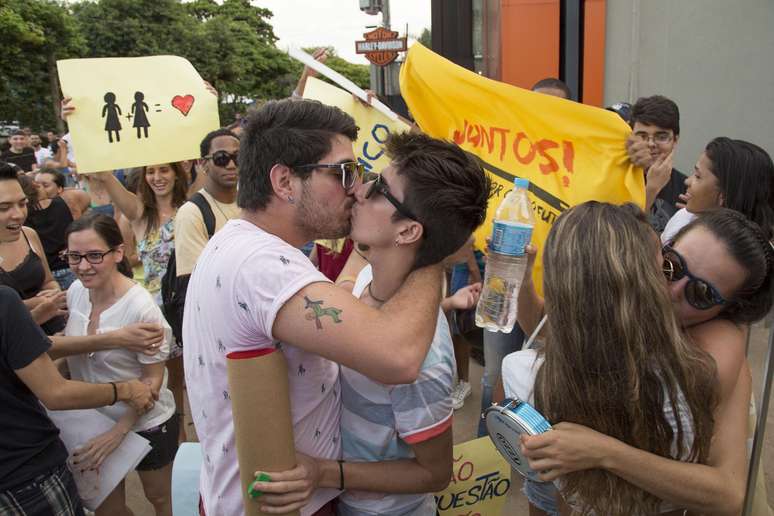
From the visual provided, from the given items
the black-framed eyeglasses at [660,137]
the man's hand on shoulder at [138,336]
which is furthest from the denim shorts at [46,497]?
the black-framed eyeglasses at [660,137]

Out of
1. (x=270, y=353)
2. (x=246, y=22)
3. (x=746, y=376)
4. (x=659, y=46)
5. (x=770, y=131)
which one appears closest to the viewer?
(x=270, y=353)

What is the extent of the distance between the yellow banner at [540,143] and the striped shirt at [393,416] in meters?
1.32

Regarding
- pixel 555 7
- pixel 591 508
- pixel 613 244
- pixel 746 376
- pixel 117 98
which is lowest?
pixel 591 508

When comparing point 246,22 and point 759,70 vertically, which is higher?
point 246,22

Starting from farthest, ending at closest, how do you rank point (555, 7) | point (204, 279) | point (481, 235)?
point (555, 7) < point (481, 235) < point (204, 279)

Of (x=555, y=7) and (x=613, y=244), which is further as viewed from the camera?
(x=555, y=7)

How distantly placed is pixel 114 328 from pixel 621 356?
2.35m

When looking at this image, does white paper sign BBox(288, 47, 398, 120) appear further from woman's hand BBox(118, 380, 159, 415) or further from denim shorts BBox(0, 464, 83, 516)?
denim shorts BBox(0, 464, 83, 516)

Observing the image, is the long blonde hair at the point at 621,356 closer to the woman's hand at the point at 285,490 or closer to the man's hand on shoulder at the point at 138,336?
the woman's hand at the point at 285,490

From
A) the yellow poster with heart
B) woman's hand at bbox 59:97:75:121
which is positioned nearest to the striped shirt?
the yellow poster with heart

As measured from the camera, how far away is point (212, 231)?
3598 millimetres

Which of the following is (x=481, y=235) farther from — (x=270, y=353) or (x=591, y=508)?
(x=270, y=353)

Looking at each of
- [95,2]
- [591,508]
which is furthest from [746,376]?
[95,2]

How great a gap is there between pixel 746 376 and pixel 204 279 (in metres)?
1.54
